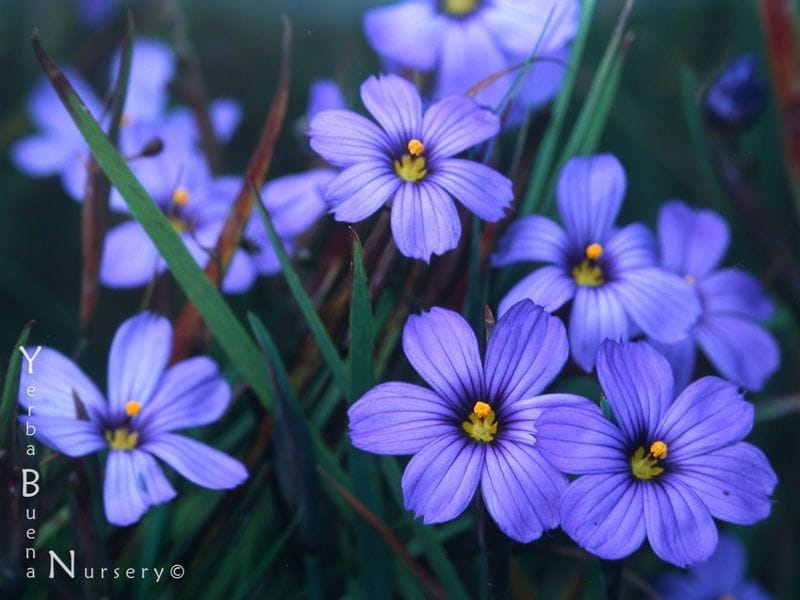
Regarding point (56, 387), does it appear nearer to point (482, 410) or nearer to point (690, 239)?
point (482, 410)

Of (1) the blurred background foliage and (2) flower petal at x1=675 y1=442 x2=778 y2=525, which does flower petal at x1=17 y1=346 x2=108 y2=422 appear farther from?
(2) flower petal at x1=675 y1=442 x2=778 y2=525

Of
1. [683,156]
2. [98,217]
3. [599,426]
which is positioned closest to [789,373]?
[683,156]

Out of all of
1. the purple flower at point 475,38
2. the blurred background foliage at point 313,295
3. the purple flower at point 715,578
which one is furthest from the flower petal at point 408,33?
the purple flower at point 715,578

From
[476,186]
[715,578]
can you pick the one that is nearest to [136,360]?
[476,186]

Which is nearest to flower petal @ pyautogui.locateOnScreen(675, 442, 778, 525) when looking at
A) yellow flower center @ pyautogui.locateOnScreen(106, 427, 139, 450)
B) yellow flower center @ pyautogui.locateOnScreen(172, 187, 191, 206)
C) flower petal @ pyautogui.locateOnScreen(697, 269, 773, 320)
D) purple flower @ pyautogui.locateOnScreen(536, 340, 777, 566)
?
purple flower @ pyautogui.locateOnScreen(536, 340, 777, 566)

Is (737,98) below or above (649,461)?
above

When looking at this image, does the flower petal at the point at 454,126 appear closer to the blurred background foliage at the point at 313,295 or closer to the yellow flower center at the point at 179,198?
the blurred background foliage at the point at 313,295
